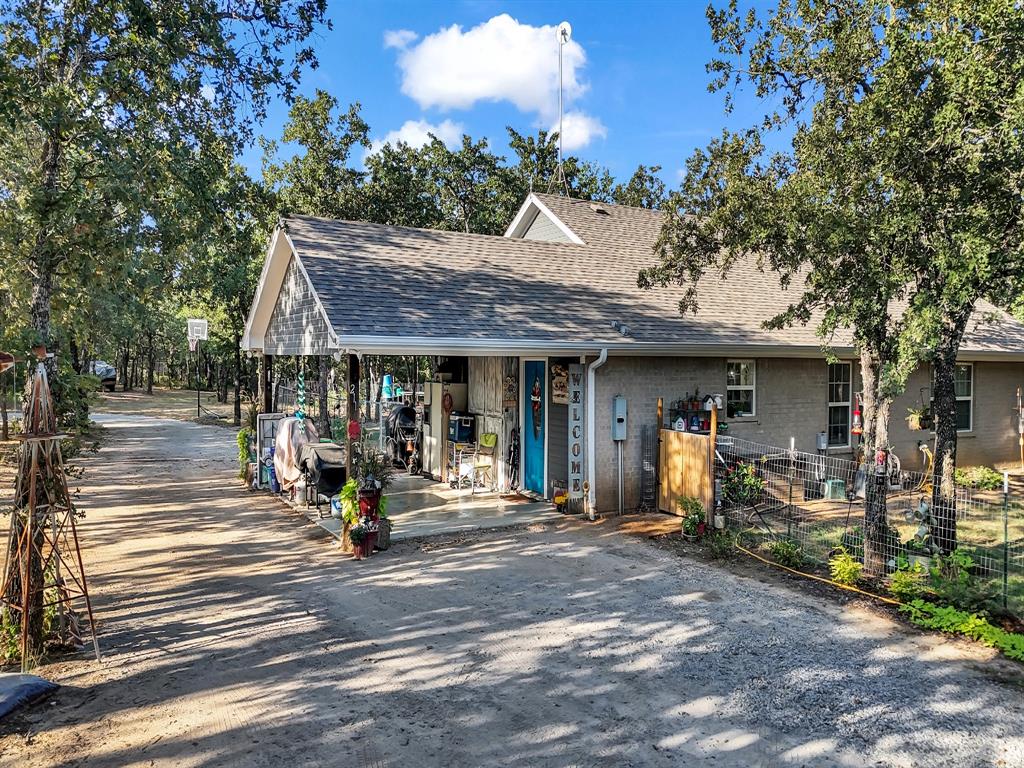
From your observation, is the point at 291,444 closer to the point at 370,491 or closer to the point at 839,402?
the point at 370,491

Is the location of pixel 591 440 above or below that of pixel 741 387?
below

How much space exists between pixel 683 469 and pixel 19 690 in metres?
8.14

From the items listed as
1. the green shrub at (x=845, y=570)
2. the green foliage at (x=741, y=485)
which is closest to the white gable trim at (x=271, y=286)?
the green foliage at (x=741, y=485)

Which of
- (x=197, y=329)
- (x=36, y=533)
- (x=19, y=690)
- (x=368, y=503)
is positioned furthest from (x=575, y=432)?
(x=197, y=329)

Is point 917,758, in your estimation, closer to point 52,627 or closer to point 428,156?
point 52,627

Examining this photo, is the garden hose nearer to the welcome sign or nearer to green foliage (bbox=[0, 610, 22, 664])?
the welcome sign

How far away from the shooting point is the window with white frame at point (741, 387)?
38.5ft

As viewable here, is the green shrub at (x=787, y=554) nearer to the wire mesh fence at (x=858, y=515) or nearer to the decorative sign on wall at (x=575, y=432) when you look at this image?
the wire mesh fence at (x=858, y=515)

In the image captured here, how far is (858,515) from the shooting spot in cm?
1020

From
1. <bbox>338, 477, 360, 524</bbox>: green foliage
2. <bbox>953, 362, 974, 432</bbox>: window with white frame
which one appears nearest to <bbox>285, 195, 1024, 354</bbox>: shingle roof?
<bbox>953, 362, 974, 432</bbox>: window with white frame

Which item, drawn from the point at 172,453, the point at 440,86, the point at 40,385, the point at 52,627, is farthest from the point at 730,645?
the point at 440,86

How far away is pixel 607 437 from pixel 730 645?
500cm

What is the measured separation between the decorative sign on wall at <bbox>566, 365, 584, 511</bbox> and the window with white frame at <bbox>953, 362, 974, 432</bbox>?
9.79m

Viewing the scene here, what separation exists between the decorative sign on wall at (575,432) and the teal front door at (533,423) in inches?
38.3
